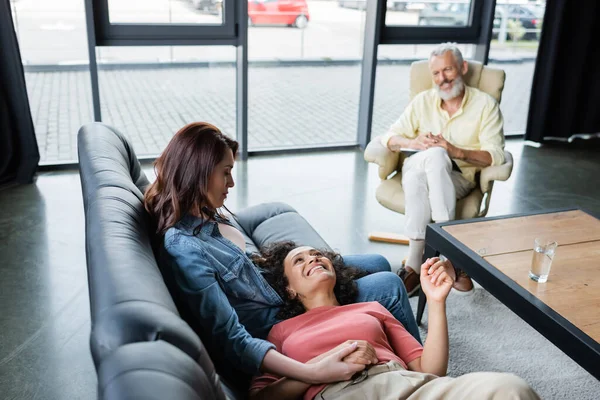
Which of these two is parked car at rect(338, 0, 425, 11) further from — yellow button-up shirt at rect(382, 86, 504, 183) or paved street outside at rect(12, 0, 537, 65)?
yellow button-up shirt at rect(382, 86, 504, 183)

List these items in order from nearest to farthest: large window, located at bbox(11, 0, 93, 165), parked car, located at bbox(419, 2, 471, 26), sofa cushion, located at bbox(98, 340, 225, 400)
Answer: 1. sofa cushion, located at bbox(98, 340, 225, 400)
2. large window, located at bbox(11, 0, 93, 165)
3. parked car, located at bbox(419, 2, 471, 26)

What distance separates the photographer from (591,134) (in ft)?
18.4

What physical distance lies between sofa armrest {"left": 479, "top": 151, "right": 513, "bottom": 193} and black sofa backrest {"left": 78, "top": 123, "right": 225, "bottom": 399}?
1818 mm

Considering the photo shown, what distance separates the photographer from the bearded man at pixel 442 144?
297 centimetres

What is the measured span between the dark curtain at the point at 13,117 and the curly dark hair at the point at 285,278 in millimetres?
2585

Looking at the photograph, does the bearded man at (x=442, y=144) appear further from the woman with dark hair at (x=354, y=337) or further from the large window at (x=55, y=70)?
the large window at (x=55, y=70)

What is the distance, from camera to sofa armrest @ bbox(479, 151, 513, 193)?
3.06 meters

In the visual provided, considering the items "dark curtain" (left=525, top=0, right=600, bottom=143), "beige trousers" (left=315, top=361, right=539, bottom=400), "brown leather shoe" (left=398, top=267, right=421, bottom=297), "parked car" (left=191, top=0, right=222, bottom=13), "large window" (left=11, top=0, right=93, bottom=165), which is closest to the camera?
"beige trousers" (left=315, top=361, right=539, bottom=400)

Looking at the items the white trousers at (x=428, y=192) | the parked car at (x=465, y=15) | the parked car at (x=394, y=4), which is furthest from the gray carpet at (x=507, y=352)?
the parked car at (x=465, y=15)

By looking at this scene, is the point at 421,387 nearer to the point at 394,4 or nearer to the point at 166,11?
the point at 166,11

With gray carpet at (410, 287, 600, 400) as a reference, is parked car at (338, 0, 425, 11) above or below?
above

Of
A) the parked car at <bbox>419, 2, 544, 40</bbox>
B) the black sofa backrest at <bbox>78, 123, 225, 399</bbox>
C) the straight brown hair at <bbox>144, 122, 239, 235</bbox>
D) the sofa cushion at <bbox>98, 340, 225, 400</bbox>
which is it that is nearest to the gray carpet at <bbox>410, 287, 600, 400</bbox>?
the straight brown hair at <bbox>144, 122, 239, 235</bbox>

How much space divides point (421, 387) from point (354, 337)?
0.24 metres

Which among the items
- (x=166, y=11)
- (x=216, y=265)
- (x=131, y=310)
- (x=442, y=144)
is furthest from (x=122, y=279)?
(x=166, y=11)
